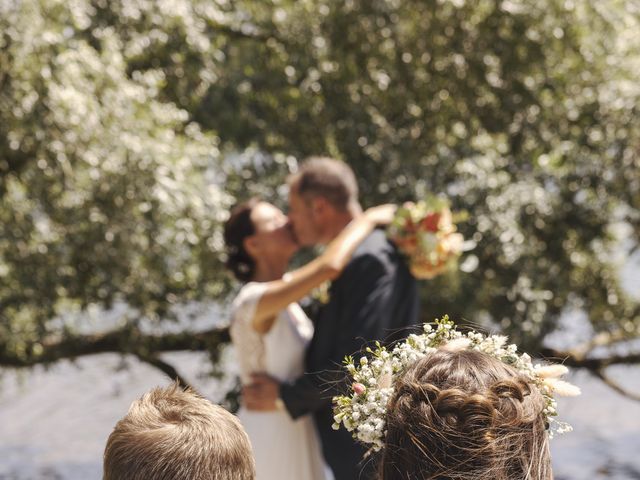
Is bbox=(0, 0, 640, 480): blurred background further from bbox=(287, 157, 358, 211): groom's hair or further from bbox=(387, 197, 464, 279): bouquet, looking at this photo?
bbox=(387, 197, 464, 279): bouquet

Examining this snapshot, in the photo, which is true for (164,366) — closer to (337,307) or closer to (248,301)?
(248,301)

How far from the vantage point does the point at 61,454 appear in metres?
8.16

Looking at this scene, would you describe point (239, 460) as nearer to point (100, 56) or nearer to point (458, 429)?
point (458, 429)

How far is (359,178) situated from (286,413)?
2.27 metres

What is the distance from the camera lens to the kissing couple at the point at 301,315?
365 cm

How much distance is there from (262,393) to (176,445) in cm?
216

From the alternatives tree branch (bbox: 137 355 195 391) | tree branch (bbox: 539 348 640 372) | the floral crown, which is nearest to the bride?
the floral crown

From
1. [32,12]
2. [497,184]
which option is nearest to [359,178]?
[497,184]

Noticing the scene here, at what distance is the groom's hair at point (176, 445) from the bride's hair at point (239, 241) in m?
2.30

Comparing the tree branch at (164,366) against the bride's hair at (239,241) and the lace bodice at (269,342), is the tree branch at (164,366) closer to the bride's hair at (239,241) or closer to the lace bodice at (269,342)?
the bride's hair at (239,241)

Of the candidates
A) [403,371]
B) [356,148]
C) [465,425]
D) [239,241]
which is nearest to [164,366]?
[356,148]

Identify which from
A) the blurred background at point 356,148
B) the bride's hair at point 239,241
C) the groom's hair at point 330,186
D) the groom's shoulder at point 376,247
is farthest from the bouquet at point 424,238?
the blurred background at point 356,148

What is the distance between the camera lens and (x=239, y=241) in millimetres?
4188

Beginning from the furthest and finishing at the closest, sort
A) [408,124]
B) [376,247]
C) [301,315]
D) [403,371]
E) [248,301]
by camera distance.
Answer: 1. [408,124]
2. [301,315]
3. [248,301]
4. [376,247]
5. [403,371]
